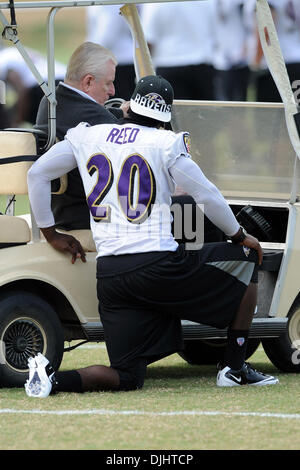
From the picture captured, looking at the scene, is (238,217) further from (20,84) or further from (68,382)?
(20,84)

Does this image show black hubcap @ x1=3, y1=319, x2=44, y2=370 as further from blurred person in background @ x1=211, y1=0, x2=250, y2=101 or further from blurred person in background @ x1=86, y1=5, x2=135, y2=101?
blurred person in background @ x1=211, y1=0, x2=250, y2=101

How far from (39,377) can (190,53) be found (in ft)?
27.6

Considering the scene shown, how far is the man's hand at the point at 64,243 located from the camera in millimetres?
5867

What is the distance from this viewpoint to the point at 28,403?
207 inches

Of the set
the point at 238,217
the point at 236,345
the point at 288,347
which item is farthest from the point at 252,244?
the point at 288,347

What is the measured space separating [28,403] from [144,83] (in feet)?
5.87

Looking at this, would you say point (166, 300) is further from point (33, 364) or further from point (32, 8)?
point (32, 8)

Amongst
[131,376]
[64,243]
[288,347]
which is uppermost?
[64,243]

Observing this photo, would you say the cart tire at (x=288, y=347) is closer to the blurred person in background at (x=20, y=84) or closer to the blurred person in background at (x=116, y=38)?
the blurred person in background at (x=116, y=38)

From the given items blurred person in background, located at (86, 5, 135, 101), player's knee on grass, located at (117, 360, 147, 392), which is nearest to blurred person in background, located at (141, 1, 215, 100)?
blurred person in background, located at (86, 5, 135, 101)

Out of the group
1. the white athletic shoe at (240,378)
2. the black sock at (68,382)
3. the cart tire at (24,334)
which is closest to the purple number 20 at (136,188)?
the cart tire at (24,334)

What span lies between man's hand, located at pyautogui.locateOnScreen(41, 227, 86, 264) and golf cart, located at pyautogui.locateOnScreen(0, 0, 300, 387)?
4cm

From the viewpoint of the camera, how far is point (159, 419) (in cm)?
481

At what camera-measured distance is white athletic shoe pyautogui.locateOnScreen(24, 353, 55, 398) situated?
5402 mm
